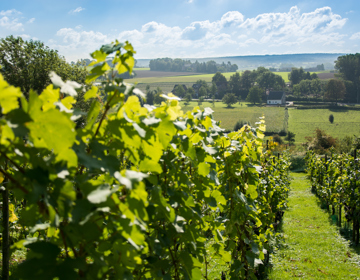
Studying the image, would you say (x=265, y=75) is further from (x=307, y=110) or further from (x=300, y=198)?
(x=300, y=198)

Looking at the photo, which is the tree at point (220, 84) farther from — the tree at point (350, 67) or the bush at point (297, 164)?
the bush at point (297, 164)

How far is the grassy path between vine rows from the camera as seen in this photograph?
628cm

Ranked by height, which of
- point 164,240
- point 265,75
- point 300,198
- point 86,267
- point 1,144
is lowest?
point 300,198

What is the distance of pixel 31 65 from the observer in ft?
78.3

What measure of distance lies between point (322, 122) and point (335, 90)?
87.1 feet

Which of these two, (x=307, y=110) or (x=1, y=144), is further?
(x=307, y=110)

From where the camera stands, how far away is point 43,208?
877 millimetres

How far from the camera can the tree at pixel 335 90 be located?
255 feet

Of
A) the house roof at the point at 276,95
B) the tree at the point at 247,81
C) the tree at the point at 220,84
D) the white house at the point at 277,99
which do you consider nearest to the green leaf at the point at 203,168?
the white house at the point at 277,99

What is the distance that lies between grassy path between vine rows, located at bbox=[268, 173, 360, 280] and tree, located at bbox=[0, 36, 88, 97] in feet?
65.3

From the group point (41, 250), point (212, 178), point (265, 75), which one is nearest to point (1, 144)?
point (41, 250)

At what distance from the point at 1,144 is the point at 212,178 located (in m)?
1.36

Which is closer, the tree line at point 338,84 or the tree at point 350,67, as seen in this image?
the tree line at point 338,84

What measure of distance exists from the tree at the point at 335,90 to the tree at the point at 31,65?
72.7 meters
